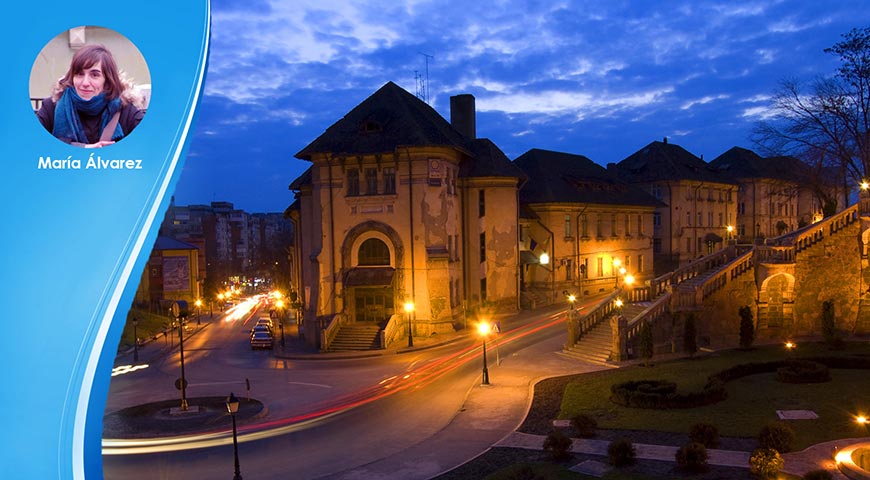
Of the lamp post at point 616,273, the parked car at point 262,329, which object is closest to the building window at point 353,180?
the parked car at point 262,329

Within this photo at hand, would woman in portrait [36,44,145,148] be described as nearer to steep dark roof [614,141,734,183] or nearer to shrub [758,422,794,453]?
shrub [758,422,794,453]

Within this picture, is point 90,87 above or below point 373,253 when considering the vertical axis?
above

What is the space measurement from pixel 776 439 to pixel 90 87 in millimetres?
17628

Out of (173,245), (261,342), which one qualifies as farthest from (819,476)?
(173,245)

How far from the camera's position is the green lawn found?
1938 cm

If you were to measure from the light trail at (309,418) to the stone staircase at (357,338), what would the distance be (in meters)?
5.37

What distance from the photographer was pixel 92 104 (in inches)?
272

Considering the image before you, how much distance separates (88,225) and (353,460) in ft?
44.3

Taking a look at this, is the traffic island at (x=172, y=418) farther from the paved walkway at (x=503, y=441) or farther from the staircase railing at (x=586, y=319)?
the staircase railing at (x=586, y=319)

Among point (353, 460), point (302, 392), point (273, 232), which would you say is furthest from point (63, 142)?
point (273, 232)

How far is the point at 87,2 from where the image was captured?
696cm

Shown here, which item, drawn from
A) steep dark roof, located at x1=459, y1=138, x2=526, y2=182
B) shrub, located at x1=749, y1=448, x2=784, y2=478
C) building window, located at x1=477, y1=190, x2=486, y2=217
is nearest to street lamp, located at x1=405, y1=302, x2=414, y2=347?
building window, located at x1=477, y1=190, x2=486, y2=217

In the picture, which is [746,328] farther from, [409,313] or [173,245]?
[173,245]

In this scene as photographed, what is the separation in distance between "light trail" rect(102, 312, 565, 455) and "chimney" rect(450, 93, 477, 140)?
823 inches
